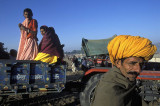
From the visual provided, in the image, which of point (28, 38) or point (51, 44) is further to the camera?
point (28, 38)

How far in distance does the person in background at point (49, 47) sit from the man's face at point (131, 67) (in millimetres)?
3687

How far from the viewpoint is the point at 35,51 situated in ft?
17.9

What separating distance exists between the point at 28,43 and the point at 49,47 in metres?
1.08

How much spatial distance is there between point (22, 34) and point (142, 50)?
5.14 m

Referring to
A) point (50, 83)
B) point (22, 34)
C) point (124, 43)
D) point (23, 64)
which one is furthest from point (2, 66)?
point (124, 43)

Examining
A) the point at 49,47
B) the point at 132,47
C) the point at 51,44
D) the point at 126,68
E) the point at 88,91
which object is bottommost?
the point at 88,91

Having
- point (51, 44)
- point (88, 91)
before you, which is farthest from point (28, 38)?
point (88, 91)

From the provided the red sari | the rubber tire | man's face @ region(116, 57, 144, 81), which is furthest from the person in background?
man's face @ region(116, 57, 144, 81)

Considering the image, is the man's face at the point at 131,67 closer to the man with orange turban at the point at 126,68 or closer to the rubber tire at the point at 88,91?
the man with orange turban at the point at 126,68

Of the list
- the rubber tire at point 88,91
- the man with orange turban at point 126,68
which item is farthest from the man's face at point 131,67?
the rubber tire at point 88,91

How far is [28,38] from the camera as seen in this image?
214 inches

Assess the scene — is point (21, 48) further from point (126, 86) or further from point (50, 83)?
point (126, 86)

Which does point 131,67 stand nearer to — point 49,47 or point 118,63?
point 118,63

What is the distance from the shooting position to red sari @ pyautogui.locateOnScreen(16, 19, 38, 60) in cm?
539
